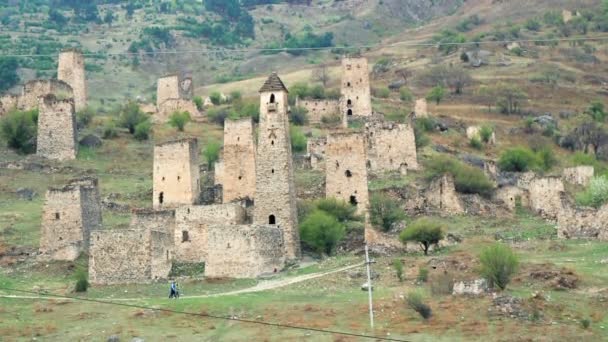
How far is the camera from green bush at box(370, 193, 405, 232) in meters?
54.2

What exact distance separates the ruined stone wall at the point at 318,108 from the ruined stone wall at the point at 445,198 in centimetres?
1972

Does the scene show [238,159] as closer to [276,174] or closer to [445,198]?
[276,174]

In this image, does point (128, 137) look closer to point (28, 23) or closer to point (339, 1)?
point (28, 23)

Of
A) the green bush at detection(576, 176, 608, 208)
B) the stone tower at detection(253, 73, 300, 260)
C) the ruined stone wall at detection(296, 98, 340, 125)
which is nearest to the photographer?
the stone tower at detection(253, 73, 300, 260)

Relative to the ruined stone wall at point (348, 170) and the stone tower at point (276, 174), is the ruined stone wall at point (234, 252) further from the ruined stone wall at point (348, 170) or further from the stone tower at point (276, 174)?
the ruined stone wall at point (348, 170)

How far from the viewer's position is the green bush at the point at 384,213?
54.2 m

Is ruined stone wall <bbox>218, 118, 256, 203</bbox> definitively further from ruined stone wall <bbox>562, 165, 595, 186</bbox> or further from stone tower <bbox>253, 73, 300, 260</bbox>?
ruined stone wall <bbox>562, 165, 595, 186</bbox>

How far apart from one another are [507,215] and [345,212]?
25.2 ft

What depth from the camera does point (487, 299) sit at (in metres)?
41.7

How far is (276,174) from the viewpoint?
5291 centimetres

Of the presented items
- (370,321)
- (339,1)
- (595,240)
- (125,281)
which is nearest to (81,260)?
(125,281)

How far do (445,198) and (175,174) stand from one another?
1101 centimetres

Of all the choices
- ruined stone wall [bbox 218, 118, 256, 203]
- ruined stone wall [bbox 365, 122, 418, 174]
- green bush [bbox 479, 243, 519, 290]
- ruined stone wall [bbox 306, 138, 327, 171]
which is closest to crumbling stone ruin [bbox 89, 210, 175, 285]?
ruined stone wall [bbox 218, 118, 256, 203]

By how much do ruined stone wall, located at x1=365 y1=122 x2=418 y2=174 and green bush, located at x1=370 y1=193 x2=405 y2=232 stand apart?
7.69 m
